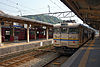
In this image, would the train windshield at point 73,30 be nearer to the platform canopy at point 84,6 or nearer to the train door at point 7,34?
the platform canopy at point 84,6

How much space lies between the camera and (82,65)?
5.04 meters

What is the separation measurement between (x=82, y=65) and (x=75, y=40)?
4905 millimetres

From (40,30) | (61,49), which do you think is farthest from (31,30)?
(61,49)

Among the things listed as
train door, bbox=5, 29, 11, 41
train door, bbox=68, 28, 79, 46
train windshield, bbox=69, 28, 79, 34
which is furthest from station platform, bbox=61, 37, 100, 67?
train door, bbox=5, 29, 11, 41

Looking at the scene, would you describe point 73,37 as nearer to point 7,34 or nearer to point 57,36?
point 57,36

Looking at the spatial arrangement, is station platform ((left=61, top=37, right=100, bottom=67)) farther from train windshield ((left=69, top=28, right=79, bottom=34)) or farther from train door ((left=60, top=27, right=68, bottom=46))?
train windshield ((left=69, top=28, right=79, bottom=34))

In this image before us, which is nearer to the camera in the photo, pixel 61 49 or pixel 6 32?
pixel 61 49

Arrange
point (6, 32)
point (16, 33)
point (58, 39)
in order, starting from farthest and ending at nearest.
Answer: point (16, 33), point (6, 32), point (58, 39)

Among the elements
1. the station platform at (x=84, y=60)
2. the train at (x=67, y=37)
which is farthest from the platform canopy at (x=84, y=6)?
the station platform at (x=84, y=60)

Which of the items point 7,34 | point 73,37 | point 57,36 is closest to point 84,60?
point 73,37

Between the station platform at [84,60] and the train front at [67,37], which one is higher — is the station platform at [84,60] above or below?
below

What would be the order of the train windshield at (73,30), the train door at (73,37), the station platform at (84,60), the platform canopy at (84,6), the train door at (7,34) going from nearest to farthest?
the station platform at (84,60)
the platform canopy at (84,6)
the train door at (73,37)
the train windshield at (73,30)
the train door at (7,34)

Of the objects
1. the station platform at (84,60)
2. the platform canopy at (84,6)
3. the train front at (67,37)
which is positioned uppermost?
the platform canopy at (84,6)

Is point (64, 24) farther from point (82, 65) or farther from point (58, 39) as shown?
point (82, 65)
